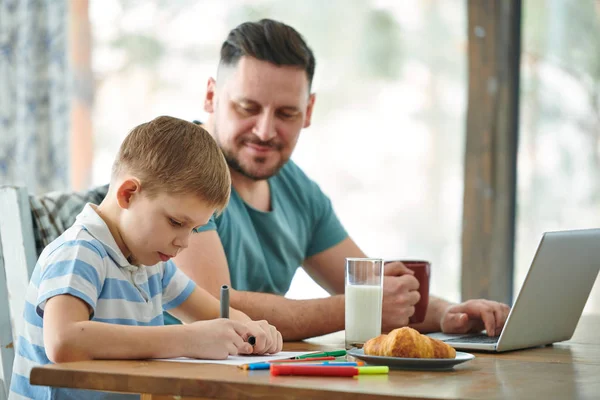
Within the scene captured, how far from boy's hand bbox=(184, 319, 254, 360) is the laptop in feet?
1.46

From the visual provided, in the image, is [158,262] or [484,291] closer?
[158,262]

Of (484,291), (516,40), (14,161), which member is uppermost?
(516,40)

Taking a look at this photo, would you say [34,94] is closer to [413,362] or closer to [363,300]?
[363,300]

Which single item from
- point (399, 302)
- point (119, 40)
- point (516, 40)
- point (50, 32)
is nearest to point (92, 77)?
point (119, 40)

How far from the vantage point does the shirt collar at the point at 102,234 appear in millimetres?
1230

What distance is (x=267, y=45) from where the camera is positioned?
75.4 inches

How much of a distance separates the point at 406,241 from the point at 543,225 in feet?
2.82

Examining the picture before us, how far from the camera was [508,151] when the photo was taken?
3352 mm

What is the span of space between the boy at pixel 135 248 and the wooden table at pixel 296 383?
0.12 m

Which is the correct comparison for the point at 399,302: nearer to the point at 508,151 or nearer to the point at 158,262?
the point at 158,262

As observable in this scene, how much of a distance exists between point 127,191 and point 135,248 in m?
0.09

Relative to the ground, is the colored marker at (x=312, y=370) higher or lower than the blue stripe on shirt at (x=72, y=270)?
lower

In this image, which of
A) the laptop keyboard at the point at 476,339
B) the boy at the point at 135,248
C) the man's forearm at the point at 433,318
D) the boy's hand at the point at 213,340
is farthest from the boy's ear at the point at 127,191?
the man's forearm at the point at 433,318

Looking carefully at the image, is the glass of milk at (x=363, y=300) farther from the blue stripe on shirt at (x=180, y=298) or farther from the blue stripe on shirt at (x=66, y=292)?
the blue stripe on shirt at (x=66, y=292)
